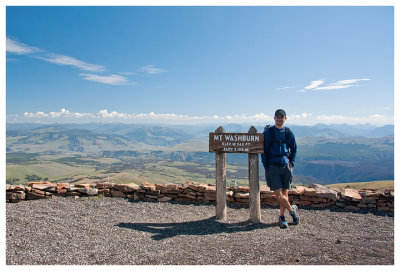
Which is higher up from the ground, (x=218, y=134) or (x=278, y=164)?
(x=218, y=134)

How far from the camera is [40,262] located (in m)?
5.26

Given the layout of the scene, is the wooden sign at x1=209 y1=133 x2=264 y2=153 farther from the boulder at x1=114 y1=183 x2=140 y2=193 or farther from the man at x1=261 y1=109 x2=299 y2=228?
the boulder at x1=114 y1=183 x2=140 y2=193

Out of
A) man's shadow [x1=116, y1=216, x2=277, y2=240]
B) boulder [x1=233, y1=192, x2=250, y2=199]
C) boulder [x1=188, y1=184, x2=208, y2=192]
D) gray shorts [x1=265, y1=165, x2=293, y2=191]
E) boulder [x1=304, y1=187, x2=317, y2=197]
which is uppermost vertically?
gray shorts [x1=265, y1=165, x2=293, y2=191]

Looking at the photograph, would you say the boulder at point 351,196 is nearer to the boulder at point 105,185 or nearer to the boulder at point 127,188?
the boulder at point 127,188

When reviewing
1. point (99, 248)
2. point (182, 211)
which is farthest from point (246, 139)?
point (99, 248)

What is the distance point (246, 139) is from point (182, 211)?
403cm

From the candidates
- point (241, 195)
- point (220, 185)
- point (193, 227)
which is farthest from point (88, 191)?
point (241, 195)

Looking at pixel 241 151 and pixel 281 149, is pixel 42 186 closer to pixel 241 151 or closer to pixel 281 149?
pixel 241 151

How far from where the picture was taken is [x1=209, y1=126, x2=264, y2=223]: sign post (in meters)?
8.38

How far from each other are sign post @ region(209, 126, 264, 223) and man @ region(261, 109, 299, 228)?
1.79ft

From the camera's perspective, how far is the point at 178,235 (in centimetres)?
711

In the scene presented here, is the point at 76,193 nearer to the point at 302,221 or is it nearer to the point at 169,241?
the point at 169,241

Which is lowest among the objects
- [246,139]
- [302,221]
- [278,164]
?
[302,221]

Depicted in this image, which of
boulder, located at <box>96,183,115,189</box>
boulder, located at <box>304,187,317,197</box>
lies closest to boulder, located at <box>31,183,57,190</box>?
boulder, located at <box>96,183,115,189</box>
